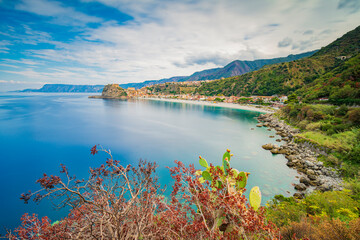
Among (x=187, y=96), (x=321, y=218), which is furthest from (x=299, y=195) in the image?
(x=187, y=96)

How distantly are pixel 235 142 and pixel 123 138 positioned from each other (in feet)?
61.3

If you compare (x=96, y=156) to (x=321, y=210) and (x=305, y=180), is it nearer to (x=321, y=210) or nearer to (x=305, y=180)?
(x=321, y=210)

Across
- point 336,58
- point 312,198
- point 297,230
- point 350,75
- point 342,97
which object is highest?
point 336,58

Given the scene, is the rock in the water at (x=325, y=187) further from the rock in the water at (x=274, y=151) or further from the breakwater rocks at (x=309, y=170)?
the rock in the water at (x=274, y=151)

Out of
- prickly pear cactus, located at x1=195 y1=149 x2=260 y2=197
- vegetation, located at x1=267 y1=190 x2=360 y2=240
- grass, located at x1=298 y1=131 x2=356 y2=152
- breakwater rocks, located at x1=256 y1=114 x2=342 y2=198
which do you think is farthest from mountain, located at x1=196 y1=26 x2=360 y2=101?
prickly pear cactus, located at x1=195 y1=149 x2=260 y2=197

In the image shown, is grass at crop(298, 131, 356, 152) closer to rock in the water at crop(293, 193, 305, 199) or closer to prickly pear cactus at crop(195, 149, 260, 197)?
rock in the water at crop(293, 193, 305, 199)

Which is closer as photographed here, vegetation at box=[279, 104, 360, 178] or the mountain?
vegetation at box=[279, 104, 360, 178]

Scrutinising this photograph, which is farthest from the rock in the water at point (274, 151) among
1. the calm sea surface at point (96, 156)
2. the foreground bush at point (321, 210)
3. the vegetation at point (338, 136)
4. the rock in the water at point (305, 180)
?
the foreground bush at point (321, 210)

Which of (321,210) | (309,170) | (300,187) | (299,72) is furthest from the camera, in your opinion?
(299,72)

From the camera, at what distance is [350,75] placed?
28328 mm

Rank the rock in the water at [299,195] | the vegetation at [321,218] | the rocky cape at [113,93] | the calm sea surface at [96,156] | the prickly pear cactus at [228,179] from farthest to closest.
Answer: the rocky cape at [113,93] < the calm sea surface at [96,156] < the rock in the water at [299,195] < the vegetation at [321,218] < the prickly pear cactus at [228,179]

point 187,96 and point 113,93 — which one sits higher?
point 113,93

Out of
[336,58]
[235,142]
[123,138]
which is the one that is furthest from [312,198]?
[336,58]

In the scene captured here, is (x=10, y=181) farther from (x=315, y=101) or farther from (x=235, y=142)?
(x=315, y=101)
